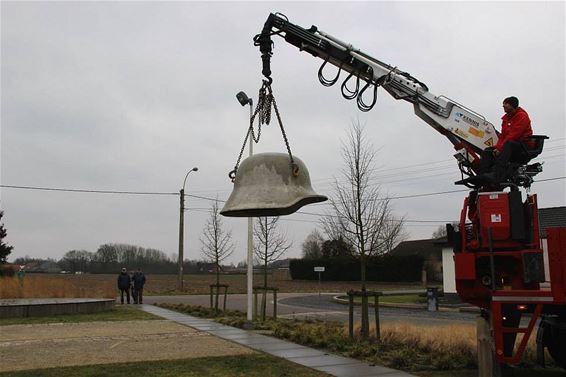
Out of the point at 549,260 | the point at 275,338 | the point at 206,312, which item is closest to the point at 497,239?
the point at 549,260

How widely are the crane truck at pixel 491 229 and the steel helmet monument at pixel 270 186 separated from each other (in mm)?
1744

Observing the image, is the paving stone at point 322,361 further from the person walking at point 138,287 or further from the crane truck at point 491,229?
the person walking at point 138,287

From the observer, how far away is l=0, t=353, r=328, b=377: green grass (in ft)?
27.3

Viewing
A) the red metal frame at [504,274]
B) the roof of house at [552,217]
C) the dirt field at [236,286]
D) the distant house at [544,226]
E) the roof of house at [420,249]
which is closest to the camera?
the red metal frame at [504,274]

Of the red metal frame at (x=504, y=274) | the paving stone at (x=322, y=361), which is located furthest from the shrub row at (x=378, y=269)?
the red metal frame at (x=504, y=274)

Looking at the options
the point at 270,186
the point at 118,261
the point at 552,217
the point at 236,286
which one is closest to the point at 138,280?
the point at 552,217

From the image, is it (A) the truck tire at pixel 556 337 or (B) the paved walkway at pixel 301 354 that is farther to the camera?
(B) the paved walkway at pixel 301 354

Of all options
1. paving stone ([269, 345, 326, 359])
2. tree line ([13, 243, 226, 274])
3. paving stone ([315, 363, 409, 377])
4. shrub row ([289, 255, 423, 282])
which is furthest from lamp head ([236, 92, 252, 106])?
tree line ([13, 243, 226, 274])

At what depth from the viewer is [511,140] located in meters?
8.38

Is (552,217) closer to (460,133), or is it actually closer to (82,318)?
(460,133)

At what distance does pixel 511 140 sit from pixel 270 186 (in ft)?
14.5

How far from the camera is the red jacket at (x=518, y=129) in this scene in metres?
8.41

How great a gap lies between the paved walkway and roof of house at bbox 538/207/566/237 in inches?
595

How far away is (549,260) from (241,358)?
533 centimetres
